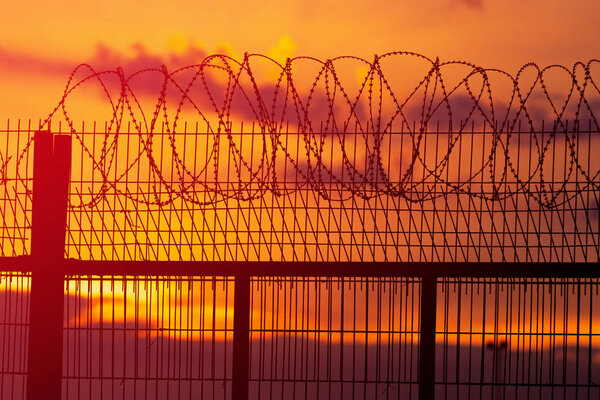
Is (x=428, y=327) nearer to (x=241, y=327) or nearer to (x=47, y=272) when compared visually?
(x=241, y=327)

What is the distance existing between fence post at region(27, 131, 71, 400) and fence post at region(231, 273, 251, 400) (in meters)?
1.58

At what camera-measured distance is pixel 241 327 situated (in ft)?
32.2

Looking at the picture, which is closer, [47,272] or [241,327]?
[241,327]

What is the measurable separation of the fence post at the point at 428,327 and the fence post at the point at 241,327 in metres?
1.52

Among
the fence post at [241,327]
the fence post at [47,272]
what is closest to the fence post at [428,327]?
the fence post at [241,327]

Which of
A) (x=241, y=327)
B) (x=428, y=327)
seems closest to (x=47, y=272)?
(x=241, y=327)

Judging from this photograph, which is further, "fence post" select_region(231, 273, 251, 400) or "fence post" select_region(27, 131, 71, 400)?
"fence post" select_region(27, 131, 71, 400)

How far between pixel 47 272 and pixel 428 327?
11.2 ft

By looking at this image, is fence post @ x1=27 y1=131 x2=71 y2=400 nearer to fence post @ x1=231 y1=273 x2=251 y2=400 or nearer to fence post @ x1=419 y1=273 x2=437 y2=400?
fence post @ x1=231 y1=273 x2=251 y2=400

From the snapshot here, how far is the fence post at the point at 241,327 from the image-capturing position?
9805 mm

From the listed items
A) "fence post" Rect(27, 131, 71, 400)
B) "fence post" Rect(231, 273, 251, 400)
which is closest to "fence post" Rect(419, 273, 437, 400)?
"fence post" Rect(231, 273, 251, 400)

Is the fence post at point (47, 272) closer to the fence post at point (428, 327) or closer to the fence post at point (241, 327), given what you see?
the fence post at point (241, 327)

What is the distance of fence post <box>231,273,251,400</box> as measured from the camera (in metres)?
9.80

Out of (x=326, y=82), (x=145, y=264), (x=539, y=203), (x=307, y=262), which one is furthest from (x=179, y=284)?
(x=539, y=203)
